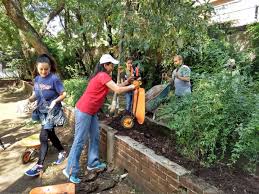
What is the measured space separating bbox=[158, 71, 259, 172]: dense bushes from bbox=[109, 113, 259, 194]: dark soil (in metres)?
0.14

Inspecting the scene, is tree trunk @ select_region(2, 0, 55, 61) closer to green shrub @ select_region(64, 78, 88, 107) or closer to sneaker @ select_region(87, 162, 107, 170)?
green shrub @ select_region(64, 78, 88, 107)

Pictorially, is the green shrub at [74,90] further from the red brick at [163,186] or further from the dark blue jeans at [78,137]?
the red brick at [163,186]

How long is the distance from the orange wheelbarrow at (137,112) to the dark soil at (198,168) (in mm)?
110

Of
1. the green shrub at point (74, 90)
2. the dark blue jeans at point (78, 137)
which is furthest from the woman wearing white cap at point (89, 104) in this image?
the green shrub at point (74, 90)

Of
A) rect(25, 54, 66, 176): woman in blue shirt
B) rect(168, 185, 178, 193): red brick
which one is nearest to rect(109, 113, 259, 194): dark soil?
rect(168, 185, 178, 193): red brick

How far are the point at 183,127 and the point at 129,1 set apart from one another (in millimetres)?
2626

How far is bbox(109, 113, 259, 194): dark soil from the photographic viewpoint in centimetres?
345

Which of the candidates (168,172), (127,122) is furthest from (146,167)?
(127,122)

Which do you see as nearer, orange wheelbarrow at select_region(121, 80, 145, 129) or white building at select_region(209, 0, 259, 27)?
orange wheelbarrow at select_region(121, 80, 145, 129)

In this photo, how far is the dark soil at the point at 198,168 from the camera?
345cm

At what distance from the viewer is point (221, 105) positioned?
392cm

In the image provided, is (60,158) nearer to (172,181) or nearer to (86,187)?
(86,187)

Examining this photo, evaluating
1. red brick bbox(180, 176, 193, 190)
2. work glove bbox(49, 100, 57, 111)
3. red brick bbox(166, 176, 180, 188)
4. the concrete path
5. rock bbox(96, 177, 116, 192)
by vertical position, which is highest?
work glove bbox(49, 100, 57, 111)

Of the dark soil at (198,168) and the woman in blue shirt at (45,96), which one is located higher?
the woman in blue shirt at (45,96)
